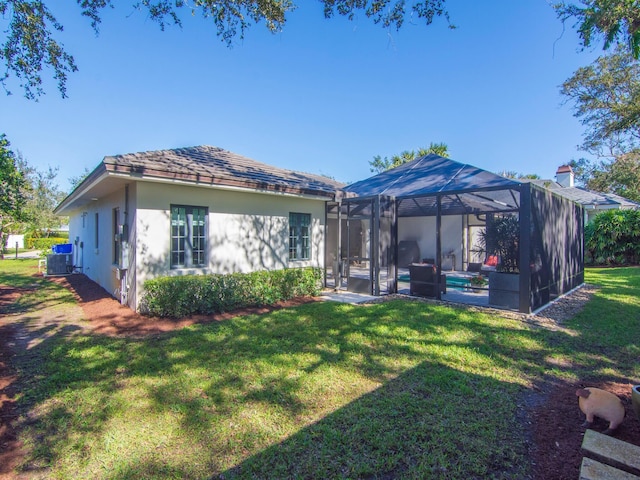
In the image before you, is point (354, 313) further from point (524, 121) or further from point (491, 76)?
point (524, 121)

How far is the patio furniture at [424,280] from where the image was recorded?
942cm

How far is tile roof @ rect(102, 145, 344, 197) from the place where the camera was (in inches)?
277

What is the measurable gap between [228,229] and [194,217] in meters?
0.97

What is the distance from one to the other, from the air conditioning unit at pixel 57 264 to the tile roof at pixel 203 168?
931 centimetres

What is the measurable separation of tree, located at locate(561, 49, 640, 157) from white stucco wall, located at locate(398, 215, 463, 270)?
852cm

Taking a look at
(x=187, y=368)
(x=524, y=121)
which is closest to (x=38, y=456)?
(x=187, y=368)

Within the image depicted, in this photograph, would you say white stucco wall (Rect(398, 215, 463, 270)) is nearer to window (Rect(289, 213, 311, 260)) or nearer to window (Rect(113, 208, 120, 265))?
window (Rect(289, 213, 311, 260))

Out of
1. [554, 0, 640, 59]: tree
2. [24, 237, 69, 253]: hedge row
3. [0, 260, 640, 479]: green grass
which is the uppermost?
[554, 0, 640, 59]: tree

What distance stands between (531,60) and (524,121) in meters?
7.38

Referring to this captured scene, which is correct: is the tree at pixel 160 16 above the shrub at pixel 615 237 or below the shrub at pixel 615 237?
above

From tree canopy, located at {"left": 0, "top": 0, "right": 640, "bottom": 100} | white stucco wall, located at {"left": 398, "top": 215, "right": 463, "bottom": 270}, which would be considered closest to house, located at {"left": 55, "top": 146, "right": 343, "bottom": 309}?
tree canopy, located at {"left": 0, "top": 0, "right": 640, "bottom": 100}

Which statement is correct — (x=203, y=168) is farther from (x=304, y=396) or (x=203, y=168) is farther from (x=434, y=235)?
(x=434, y=235)

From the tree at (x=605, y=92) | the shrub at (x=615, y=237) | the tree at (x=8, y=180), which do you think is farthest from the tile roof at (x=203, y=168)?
the shrub at (x=615, y=237)

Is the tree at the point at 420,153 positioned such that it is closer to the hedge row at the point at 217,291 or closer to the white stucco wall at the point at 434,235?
the white stucco wall at the point at 434,235
